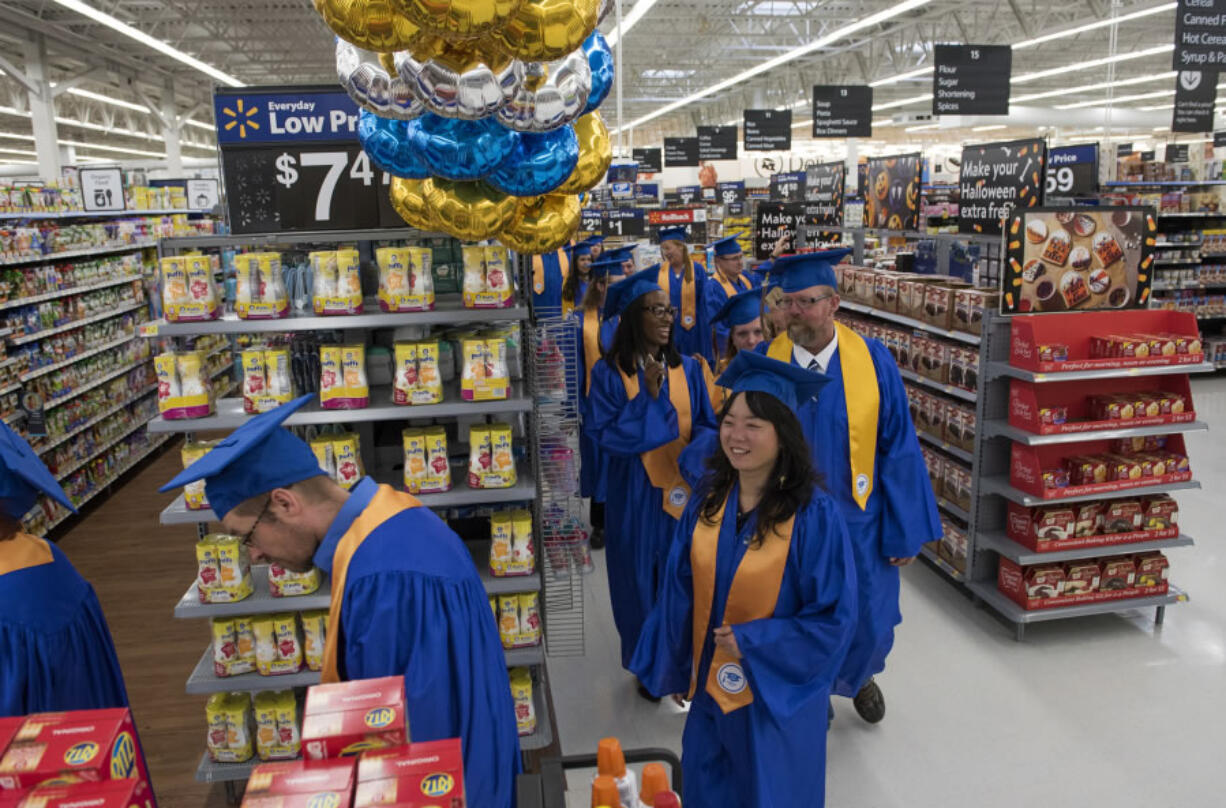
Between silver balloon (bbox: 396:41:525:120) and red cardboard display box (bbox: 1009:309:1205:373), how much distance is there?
3312 millimetres

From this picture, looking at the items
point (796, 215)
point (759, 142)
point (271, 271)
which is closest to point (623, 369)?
point (271, 271)

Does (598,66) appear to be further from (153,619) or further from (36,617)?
(153,619)

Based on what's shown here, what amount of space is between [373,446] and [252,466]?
2149 millimetres

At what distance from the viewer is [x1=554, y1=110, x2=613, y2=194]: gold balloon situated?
3301mm

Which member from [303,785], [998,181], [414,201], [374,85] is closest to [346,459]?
[414,201]

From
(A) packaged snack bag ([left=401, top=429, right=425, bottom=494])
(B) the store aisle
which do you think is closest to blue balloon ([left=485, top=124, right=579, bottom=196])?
(A) packaged snack bag ([left=401, top=429, right=425, bottom=494])

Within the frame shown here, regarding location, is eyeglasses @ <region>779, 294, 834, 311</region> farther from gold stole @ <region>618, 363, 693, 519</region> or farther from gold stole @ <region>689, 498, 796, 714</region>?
gold stole @ <region>689, 498, 796, 714</region>

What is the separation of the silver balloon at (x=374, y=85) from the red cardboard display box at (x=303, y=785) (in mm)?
1882

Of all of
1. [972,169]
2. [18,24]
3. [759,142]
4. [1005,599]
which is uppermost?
[18,24]

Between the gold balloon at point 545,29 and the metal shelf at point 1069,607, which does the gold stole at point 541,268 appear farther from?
the gold balloon at point 545,29

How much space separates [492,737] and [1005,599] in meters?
3.86

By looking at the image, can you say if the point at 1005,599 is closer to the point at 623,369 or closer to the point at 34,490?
the point at 623,369

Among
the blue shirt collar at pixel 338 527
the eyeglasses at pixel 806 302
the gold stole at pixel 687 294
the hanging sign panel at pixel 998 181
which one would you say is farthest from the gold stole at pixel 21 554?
the gold stole at pixel 687 294

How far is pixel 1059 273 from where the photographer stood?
4.92 meters
